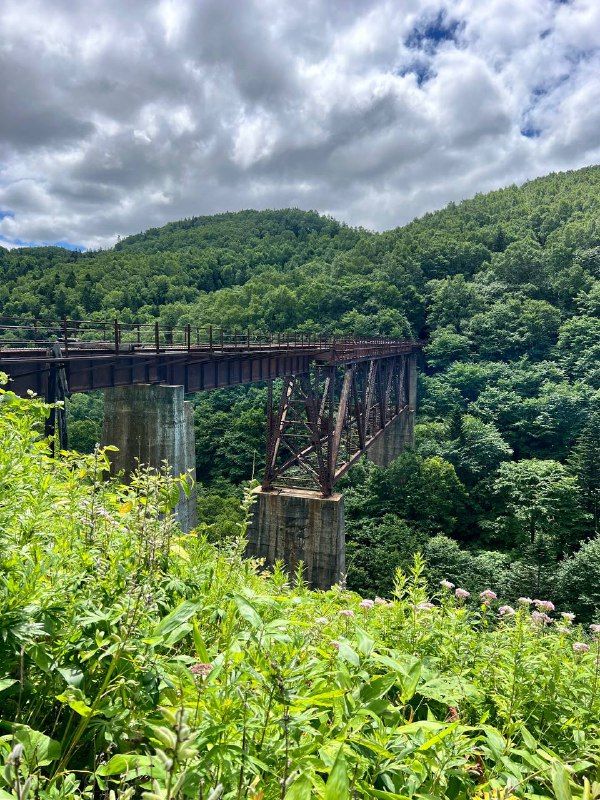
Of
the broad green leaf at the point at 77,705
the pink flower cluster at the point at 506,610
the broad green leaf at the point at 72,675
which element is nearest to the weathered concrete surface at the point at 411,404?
the pink flower cluster at the point at 506,610

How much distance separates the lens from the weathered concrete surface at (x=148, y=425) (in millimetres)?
13414

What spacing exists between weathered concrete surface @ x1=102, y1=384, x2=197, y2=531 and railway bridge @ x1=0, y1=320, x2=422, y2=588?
0.03 meters

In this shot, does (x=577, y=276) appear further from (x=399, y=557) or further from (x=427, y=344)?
(x=399, y=557)

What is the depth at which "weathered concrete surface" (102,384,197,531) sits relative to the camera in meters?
13.4

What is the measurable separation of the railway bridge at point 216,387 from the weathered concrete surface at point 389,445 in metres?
5.71

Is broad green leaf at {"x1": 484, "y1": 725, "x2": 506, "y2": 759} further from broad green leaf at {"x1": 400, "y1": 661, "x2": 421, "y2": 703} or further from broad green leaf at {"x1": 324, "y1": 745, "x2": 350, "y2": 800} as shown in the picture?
broad green leaf at {"x1": 324, "y1": 745, "x2": 350, "y2": 800}

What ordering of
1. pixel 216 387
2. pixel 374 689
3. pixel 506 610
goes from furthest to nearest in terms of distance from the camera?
pixel 216 387 < pixel 506 610 < pixel 374 689

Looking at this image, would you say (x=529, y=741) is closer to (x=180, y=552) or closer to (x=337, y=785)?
(x=337, y=785)

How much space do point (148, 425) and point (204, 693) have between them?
12.4 meters

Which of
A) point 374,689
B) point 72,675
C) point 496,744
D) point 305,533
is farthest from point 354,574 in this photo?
point 72,675

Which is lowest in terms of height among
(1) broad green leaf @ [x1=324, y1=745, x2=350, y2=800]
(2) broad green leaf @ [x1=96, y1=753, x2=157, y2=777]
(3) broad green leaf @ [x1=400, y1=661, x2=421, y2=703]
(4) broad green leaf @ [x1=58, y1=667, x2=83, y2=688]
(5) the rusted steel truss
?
(5) the rusted steel truss

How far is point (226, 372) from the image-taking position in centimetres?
1886

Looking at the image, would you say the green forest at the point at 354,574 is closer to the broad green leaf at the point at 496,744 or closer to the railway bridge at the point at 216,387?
the broad green leaf at the point at 496,744

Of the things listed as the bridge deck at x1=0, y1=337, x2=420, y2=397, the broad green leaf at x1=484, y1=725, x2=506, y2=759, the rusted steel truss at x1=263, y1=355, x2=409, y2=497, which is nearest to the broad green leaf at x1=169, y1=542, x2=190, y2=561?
the broad green leaf at x1=484, y1=725, x2=506, y2=759
